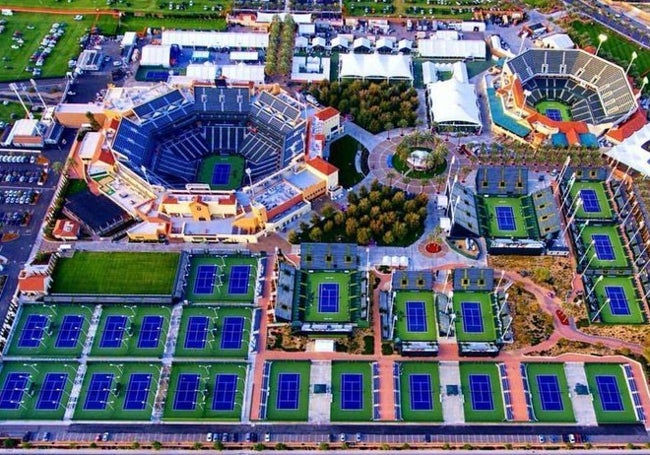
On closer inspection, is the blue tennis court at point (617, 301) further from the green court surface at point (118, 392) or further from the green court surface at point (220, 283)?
the green court surface at point (118, 392)

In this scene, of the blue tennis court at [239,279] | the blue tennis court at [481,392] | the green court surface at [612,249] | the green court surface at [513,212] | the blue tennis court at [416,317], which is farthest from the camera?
the green court surface at [513,212]

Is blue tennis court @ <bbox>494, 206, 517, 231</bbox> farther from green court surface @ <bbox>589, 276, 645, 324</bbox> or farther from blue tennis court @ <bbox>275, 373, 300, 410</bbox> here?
blue tennis court @ <bbox>275, 373, 300, 410</bbox>

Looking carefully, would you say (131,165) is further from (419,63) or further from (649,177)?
(649,177)

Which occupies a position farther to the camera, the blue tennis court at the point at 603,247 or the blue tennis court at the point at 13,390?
the blue tennis court at the point at 603,247

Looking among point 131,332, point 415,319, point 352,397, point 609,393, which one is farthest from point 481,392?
→ point 131,332

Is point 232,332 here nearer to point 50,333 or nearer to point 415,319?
point 50,333

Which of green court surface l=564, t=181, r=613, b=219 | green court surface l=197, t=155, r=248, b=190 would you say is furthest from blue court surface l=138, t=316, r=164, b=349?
green court surface l=564, t=181, r=613, b=219

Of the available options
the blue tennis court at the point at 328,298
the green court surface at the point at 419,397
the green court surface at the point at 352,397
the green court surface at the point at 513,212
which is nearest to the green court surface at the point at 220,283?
the blue tennis court at the point at 328,298

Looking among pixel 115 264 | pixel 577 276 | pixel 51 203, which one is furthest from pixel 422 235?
pixel 51 203
